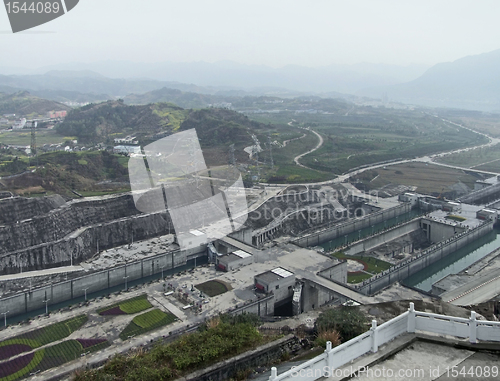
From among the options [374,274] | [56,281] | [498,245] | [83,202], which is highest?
[83,202]

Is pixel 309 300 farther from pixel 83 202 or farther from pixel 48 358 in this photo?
pixel 83 202

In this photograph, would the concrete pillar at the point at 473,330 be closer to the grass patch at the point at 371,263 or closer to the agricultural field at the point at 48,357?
the agricultural field at the point at 48,357

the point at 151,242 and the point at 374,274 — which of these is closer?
the point at 374,274

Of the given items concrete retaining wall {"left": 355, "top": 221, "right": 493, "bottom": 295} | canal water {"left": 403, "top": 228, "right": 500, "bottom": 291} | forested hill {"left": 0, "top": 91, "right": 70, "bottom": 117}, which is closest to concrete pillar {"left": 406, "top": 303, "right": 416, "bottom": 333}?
concrete retaining wall {"left": 355, "top": 221, "right": 493, "bottom": 295}

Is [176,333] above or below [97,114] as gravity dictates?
below

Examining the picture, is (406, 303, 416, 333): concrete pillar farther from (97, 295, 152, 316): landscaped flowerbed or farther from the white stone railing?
(97, 295, 152, 316): landscaped flowerbed

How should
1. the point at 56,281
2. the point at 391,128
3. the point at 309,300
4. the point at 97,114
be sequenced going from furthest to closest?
the point at 391,128 < the point at 97,114 < the point at 56,281 < the point at 309,300

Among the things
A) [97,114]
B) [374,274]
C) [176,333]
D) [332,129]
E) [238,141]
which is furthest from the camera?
[332,129]

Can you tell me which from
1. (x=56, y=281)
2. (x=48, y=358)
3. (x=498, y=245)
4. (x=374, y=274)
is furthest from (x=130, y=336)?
(x=498, y=245)
